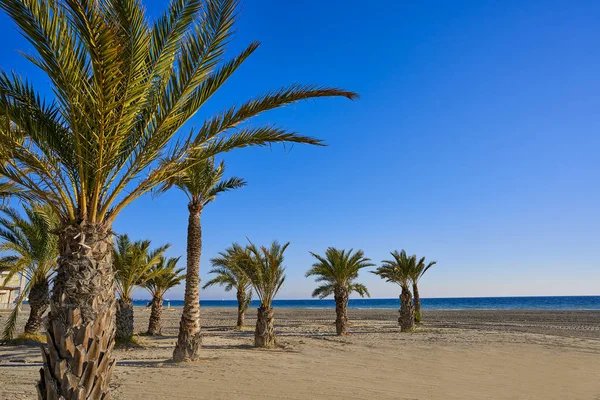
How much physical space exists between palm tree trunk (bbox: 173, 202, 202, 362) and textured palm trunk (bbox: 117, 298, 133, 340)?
529 centimetres

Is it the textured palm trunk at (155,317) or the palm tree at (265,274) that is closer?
the palm tree at (265,274)

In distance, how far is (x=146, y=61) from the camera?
532cm

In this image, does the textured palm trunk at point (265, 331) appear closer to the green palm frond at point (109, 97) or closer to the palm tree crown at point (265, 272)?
A: the palm tree crown at point (265, 272)

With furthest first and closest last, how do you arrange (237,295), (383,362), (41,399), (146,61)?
(237,295) → (383,362) → (146,61) → (41,399)

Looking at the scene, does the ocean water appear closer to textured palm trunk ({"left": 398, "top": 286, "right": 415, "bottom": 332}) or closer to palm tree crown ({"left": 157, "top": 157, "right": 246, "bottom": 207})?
textured palm trunk ({"left": 398, "top": 286, "right": 415, "bottom": 332})

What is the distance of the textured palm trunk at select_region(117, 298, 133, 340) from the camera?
15867 mm

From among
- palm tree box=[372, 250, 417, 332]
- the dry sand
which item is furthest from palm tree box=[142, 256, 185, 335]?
palm tree box=[372, 250, 417, 332]

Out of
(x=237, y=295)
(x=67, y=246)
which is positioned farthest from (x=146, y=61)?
(x=237, y=295)

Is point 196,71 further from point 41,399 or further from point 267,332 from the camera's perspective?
point 267,332

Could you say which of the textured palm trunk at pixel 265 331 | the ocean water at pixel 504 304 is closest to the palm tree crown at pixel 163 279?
the textured palm trunk at pixel 265 331

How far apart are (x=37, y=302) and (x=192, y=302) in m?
7.41

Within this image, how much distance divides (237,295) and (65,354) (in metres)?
22.7

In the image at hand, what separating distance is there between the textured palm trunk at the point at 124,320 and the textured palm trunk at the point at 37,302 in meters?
2.66

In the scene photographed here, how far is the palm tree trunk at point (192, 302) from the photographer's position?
449 inches
